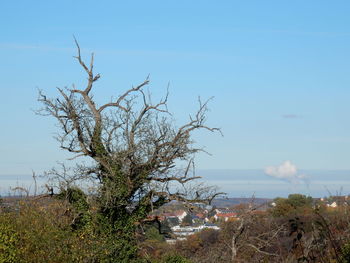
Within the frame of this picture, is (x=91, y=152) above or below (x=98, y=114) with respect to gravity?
below

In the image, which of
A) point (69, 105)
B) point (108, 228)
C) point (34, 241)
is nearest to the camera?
point (34, 241)

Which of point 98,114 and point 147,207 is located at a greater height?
point 98,114

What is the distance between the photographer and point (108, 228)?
2239cm

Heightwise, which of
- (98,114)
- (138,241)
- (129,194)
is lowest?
(138,241)

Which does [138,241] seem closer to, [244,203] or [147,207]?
[147,207]

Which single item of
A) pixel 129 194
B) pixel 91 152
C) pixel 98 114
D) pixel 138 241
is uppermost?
pixel 98 114

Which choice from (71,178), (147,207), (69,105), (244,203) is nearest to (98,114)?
(69,105)

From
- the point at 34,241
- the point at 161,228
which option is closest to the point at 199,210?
the point at 161,228

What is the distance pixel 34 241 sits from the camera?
15359 millimetres

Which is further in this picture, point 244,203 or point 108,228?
point 244,203

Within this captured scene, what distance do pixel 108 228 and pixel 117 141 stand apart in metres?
3.45

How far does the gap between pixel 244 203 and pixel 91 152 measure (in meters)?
6.67

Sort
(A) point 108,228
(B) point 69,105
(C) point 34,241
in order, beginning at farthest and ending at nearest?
(B) point 69,105 < (A) point 108,228 < (C) point 34,241

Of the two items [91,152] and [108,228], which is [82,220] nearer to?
[108,228]
